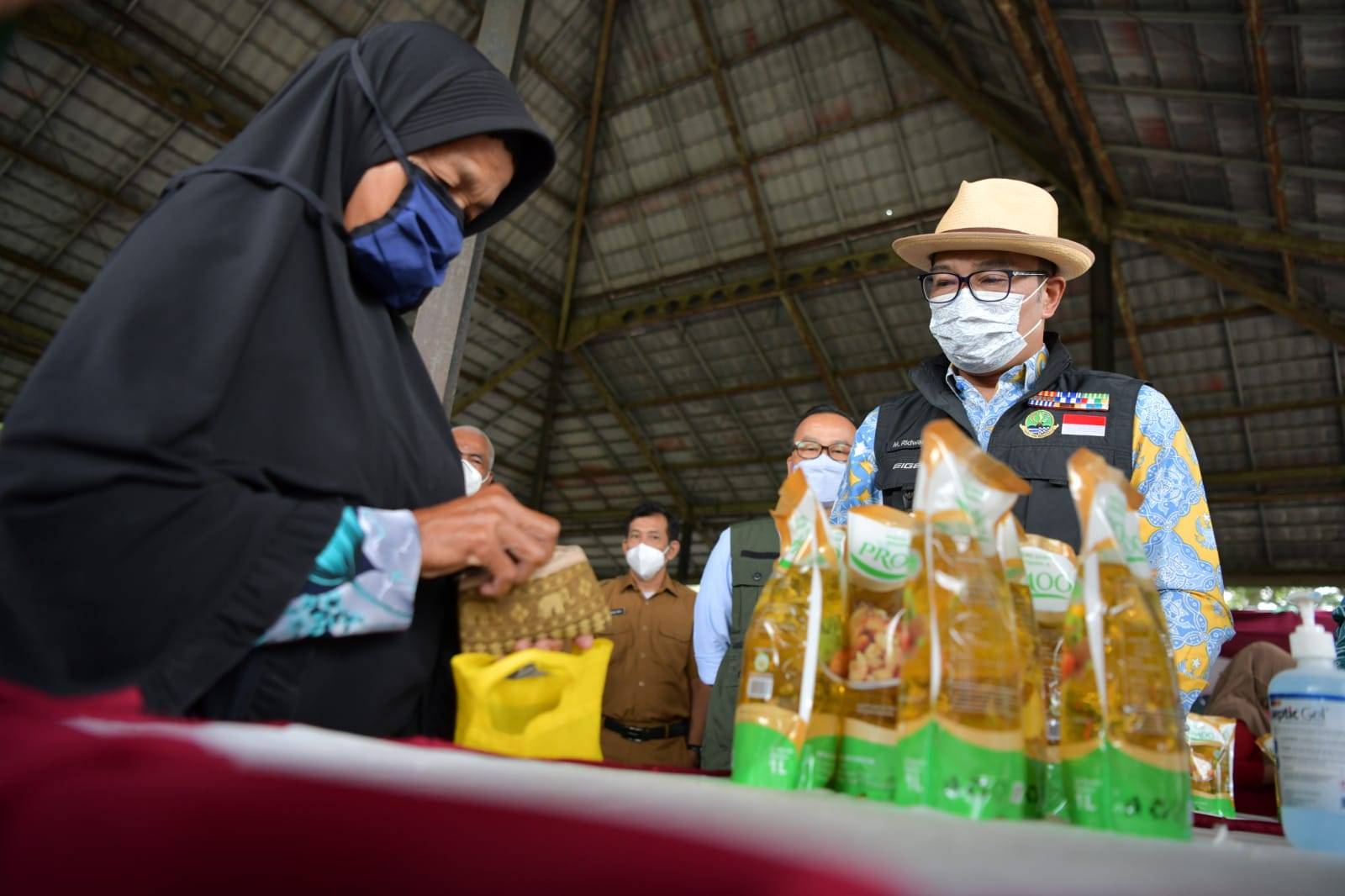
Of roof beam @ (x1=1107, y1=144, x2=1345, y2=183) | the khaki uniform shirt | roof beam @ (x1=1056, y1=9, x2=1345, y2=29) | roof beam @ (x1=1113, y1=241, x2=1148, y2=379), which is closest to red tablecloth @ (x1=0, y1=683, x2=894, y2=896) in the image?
the khaki uniform shirt

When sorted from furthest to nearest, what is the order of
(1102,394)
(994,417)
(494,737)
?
(994,417)
(1102,394)
(494,737)

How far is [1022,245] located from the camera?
185 cm

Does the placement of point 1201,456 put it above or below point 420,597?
above

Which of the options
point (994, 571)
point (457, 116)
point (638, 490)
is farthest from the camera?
point (638, 490)

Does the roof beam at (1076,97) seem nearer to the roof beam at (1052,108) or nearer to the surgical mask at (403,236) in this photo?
the roof beam at (1052,108)

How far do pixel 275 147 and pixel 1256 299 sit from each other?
9.93 meters

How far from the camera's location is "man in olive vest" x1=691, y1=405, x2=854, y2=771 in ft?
12.5

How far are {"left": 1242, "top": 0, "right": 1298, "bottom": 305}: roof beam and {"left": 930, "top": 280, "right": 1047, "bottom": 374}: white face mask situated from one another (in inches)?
230

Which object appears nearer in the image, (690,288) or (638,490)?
(690,288)

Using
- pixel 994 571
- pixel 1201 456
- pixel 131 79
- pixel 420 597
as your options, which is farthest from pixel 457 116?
pixel 1201 456

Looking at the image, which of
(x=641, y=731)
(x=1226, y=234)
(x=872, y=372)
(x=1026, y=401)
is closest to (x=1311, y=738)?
(x=1026, y=401)

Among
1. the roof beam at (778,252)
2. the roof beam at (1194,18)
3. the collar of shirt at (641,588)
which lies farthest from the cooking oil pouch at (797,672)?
the roof beam at (778,252)

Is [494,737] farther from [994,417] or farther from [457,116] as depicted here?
[994,417]

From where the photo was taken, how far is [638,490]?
1480cm
